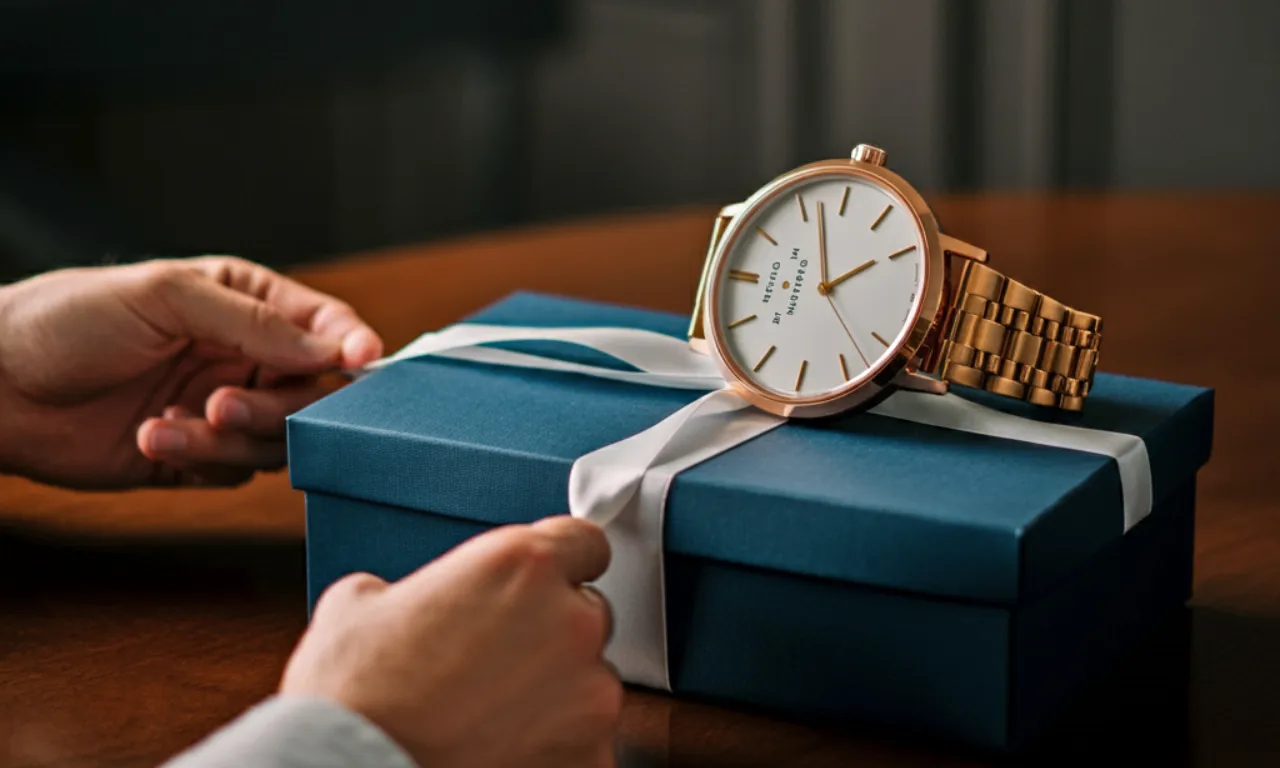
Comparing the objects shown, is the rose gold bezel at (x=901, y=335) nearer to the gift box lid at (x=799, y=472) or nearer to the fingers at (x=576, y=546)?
the gift box lid at (x=799, y=472)

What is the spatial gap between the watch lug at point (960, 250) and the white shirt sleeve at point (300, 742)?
0.41m

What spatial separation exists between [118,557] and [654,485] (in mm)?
401

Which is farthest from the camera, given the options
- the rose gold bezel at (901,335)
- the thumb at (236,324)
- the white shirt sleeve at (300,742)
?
the thumb at (236,324)

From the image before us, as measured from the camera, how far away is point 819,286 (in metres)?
0.85

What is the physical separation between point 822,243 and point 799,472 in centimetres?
16

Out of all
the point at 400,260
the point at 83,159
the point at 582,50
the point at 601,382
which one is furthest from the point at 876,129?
the point at 601,382

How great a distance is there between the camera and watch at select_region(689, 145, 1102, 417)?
2.70 feet

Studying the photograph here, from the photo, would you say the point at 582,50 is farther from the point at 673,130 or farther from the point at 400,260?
the point at 400,260

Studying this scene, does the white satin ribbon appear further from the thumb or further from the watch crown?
the thumb

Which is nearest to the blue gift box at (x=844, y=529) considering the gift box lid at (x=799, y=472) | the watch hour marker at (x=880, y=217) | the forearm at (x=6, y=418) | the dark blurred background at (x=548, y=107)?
the gift box lid at (x=799, y=472)

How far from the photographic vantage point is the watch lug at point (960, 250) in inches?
32.6

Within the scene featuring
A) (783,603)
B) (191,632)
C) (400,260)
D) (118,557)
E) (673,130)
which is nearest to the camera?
(783,603)

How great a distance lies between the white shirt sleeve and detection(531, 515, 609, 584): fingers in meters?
0.13

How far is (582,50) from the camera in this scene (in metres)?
3.67
